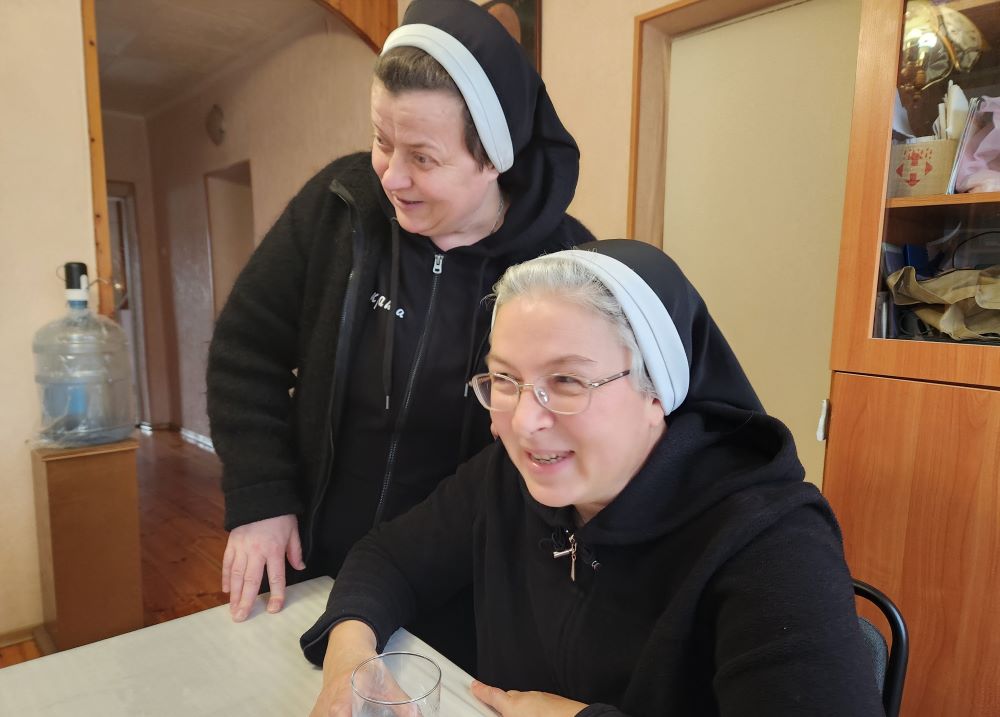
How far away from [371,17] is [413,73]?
2857 millimetres

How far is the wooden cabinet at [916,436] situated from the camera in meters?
1.53

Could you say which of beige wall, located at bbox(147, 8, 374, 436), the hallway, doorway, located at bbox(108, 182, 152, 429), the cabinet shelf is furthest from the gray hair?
doorway, located at bbox(108, 182, 152, 429)

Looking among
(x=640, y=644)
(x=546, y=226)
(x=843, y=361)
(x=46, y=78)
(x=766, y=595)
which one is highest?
(x=46, y=78)

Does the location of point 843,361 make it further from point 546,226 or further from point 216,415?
point 216,415

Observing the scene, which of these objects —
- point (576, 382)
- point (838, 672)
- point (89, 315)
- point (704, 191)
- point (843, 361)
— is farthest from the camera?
point (89, 315)

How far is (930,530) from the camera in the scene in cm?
161

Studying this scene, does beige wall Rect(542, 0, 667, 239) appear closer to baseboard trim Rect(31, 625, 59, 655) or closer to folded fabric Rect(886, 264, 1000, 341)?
folded fabric Rect(886, 264, 1000, 341)

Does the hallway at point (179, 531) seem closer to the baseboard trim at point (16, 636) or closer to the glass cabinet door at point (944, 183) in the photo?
the baseboard trim at point (16, 636)

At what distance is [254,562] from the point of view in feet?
3.83

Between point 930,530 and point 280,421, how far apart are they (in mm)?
1549

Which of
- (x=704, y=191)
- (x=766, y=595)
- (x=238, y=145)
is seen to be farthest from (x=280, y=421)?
(x=238, y=145)

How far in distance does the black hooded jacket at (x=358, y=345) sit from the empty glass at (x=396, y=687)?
0.37 meters

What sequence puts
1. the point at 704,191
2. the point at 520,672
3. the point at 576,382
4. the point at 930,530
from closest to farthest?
1. the point at 576,382
2. the point at 520,672
3. the point at 930,530
4. the point at 704,191

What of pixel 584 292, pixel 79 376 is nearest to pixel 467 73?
pixel 584 292
